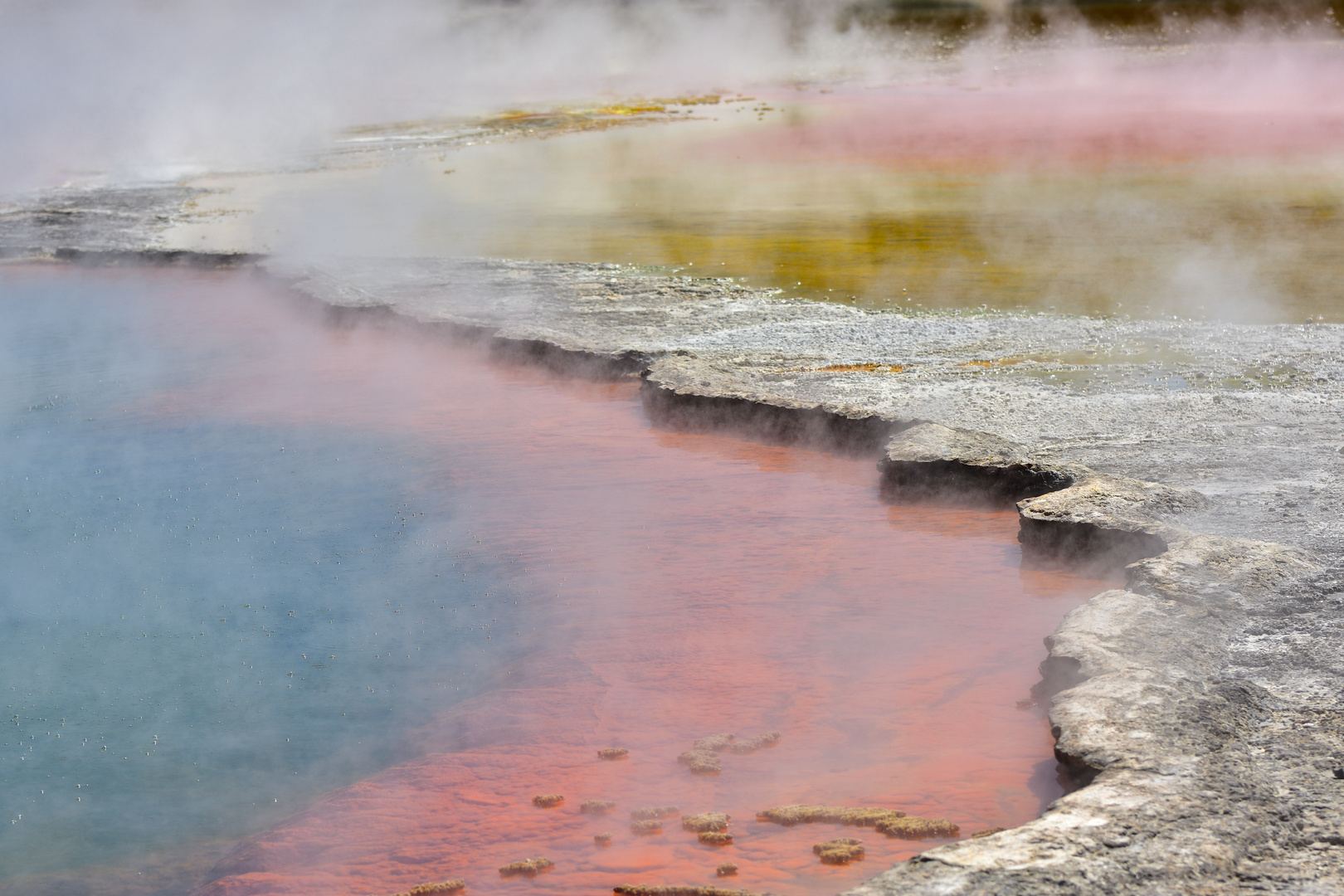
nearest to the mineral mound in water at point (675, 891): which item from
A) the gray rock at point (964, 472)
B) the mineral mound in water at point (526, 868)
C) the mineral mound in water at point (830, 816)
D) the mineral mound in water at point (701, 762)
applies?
the mineral mound in water at point (526, 868)

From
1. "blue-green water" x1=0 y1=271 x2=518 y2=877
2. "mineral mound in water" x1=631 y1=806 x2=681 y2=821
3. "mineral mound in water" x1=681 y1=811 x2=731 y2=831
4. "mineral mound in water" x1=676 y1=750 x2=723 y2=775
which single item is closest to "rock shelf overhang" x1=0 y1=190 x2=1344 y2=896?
"mineral mound in water" x1=681 y1=811 x2=731 y2=831

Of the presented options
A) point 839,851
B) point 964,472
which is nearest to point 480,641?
point 839,851

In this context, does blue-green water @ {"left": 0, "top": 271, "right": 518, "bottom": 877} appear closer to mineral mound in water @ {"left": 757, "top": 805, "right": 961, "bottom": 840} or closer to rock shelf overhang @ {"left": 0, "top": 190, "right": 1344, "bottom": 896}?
mineral mound in water @ {"left": 757, "top": 805, "right": 961, "bottom": 840}

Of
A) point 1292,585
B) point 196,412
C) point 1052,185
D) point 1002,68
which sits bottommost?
point 1292,585

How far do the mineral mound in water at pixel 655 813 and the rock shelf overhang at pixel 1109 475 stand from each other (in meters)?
0.66

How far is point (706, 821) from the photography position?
8.82 feet

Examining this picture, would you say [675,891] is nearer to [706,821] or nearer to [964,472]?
[706,821]

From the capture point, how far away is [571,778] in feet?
9.55

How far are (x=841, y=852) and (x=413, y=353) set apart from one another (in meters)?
4.61

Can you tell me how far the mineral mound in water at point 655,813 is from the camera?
273cm

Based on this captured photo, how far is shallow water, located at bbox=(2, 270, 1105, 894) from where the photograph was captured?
2783 mm

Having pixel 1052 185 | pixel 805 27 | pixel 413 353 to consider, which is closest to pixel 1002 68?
pixel 805 27

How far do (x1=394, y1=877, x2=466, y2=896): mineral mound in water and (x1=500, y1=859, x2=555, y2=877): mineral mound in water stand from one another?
9 cm

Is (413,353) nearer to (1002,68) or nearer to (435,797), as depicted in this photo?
(435,797)
